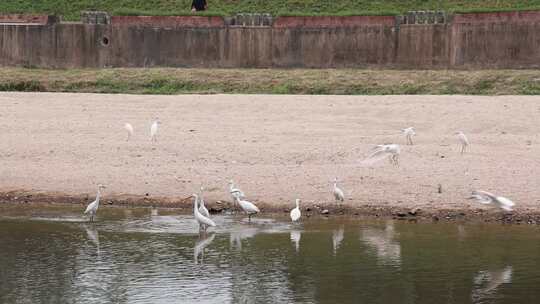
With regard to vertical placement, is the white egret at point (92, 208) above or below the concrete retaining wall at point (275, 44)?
below

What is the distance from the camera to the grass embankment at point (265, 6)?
36.4 m

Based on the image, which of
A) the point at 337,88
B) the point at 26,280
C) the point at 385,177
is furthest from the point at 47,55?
the point at 26,280

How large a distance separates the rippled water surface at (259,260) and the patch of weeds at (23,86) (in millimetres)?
11437

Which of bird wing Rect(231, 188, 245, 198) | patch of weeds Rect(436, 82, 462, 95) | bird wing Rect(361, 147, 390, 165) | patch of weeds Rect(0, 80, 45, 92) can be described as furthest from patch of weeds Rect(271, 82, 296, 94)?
bird wing Rect(231, 188, 245, 198)

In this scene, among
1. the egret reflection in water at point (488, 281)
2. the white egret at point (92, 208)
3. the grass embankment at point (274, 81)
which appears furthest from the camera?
the grass embankment at point (274, 81)

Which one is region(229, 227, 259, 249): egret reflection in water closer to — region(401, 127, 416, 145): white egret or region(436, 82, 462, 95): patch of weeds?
region(401, 127, 416, 145): white egret

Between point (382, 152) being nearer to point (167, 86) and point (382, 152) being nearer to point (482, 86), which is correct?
point (482, 86)

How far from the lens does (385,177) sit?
56.9ft

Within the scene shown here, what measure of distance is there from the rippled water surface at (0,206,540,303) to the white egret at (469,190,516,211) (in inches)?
12.4

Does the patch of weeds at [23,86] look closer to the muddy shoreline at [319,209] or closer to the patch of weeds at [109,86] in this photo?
the patch of weeds at [109,86]

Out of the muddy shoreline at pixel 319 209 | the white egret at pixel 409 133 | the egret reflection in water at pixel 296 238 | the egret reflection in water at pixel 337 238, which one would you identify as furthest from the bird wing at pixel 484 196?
the white egret at pixel 409 133

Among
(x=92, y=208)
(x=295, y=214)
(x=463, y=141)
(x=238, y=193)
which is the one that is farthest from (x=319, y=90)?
(x=92, y=208)

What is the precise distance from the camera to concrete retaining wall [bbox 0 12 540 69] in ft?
89.7

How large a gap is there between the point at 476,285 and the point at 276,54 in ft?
54.9
